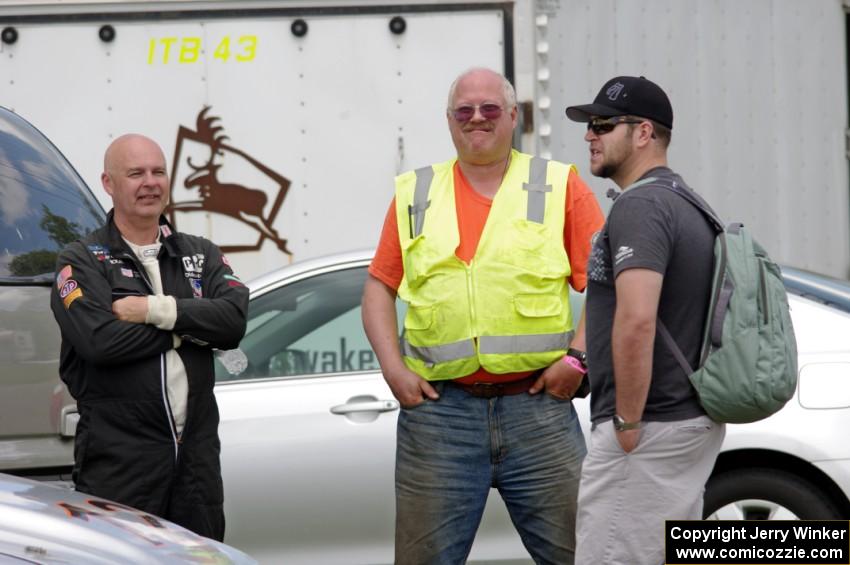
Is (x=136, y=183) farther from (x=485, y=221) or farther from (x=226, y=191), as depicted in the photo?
(x=226, y=191)

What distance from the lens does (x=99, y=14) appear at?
7.93 metres

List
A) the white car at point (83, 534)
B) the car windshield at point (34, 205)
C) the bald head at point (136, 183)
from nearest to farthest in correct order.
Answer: the white car at point (83, 534)
the bald head at point (136, 183)
the car windshield at point (34, 205)

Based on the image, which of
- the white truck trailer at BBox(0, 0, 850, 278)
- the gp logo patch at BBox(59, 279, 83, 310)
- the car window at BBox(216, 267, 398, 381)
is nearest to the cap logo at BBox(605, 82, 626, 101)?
the gp logo patch at BBox(59, 279, 83, 310)

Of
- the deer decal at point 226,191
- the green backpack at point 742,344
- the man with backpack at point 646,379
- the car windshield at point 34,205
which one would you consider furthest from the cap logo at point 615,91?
the deer decal at point 226,191

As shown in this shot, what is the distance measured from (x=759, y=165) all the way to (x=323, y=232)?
251 cm

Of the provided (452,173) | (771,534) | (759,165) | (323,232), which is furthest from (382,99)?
(771,534)

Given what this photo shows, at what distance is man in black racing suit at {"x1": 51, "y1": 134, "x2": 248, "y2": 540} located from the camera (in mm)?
4199

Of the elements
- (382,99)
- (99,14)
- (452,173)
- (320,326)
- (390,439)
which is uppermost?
(99,14)

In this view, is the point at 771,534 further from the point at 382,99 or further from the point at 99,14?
the point at 99,14

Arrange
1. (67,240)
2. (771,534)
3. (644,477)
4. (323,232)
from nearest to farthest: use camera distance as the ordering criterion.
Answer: (644,477)
(771,534)
(67,240)
(323,232)

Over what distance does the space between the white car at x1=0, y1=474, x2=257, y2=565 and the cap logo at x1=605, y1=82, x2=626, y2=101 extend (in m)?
1.53

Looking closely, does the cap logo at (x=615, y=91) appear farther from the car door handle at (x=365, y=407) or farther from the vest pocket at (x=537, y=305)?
the car door handle at (x=365, y=407)

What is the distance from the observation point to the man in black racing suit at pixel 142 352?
420 cm

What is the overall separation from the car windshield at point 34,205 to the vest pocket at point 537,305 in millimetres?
1632
